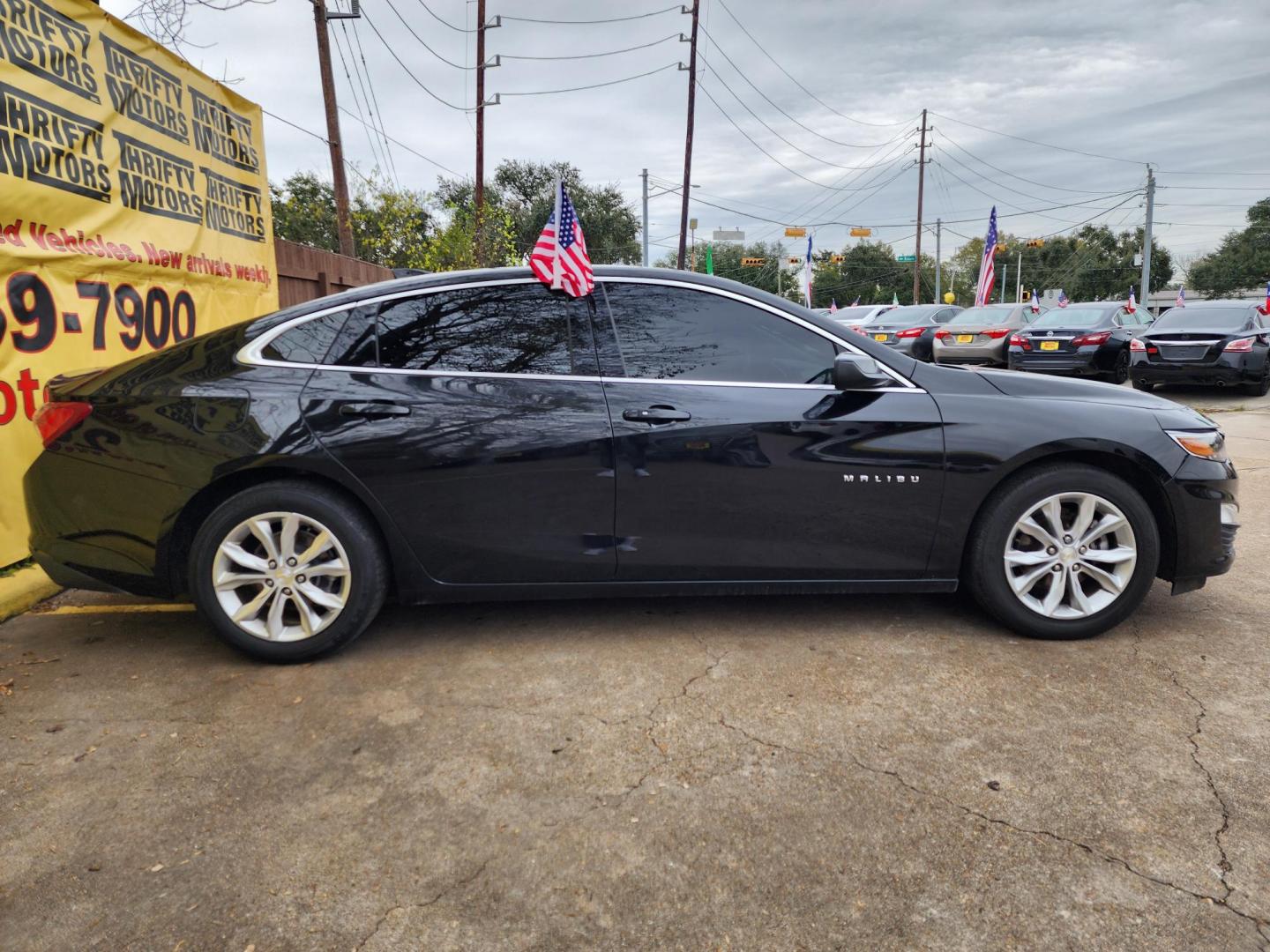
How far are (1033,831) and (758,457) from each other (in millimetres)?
1583

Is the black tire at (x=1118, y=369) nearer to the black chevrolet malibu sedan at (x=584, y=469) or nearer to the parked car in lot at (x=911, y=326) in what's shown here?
the parked car in lot at (x=911, y=326)

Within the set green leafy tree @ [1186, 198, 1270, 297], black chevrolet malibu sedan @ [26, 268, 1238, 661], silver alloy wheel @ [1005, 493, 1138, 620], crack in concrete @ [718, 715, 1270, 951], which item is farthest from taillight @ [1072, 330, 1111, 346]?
green leafy tree @ [1186, 198, 1270, 297]

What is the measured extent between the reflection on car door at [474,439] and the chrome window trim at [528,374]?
0.01m

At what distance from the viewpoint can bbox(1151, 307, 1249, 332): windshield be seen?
12.8 metres

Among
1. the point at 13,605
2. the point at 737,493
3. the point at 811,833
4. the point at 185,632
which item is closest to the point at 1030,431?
the point at 737,493

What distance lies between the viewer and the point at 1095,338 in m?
13.4

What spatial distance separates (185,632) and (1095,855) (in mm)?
3522

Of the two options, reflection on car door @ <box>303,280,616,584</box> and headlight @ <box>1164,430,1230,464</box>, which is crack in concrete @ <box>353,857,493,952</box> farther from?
headlight @ <box>1164,430,1230,464</box>

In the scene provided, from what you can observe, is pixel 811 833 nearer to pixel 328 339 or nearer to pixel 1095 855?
pixel 1095 855

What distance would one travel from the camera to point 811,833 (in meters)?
2.16

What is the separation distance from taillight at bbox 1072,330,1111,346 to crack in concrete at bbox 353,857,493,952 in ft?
46.2

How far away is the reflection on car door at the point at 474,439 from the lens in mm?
3180

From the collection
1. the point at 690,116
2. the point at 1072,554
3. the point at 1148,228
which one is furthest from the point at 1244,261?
the point at 1072,554

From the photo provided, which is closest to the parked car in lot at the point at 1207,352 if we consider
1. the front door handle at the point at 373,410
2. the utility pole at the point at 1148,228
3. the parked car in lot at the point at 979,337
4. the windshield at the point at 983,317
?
the parked car in lot at the point at 979,337
